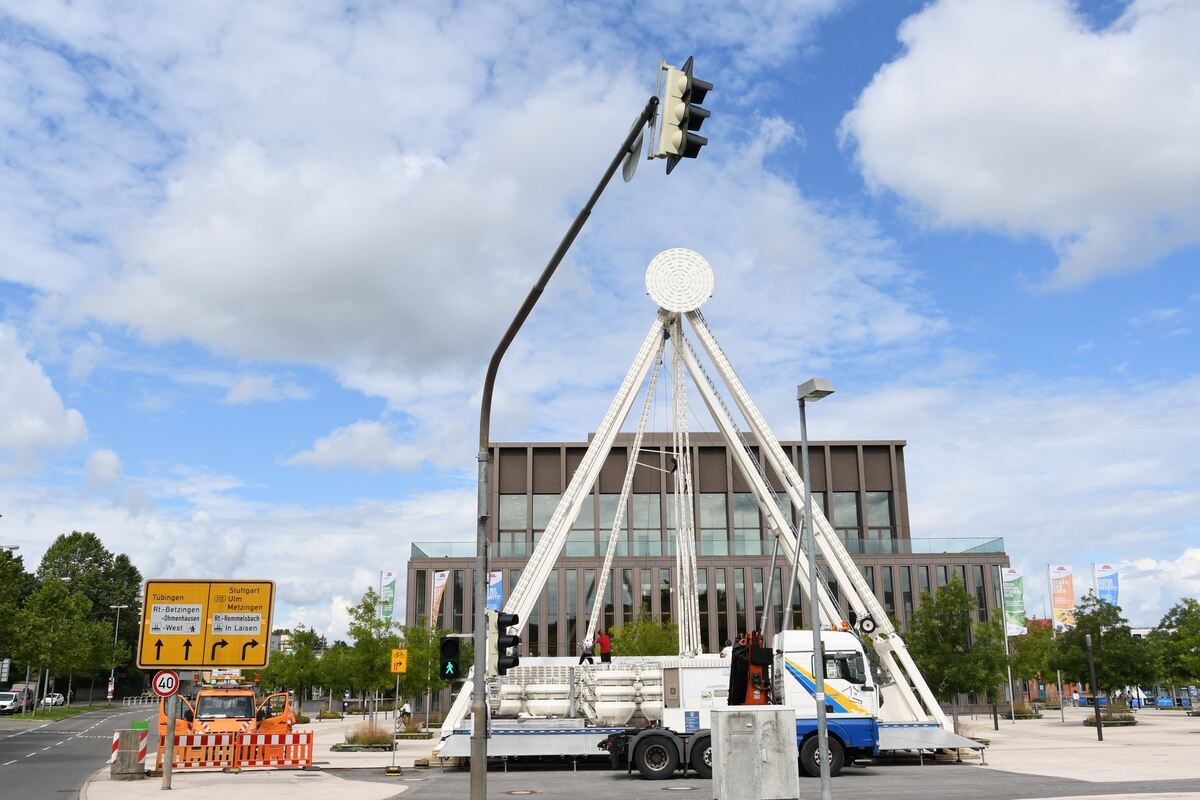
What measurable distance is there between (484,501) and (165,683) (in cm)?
1015

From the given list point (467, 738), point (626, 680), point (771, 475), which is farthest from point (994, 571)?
point (467, 738)

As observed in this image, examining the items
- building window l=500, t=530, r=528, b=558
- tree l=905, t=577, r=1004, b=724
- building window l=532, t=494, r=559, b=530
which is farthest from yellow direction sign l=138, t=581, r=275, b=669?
building window l=532, t=494, r=559, b=530

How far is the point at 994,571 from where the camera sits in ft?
209

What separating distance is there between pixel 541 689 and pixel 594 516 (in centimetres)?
4128

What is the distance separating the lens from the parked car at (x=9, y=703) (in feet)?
211

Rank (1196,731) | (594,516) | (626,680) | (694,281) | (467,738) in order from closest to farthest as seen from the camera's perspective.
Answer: (467,738)
(626,680)
(694,281)
(1196,731)
(594,516)

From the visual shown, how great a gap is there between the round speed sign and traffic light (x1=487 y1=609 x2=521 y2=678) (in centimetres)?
870

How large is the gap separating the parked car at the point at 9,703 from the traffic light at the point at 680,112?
231ft

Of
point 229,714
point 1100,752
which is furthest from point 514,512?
point 1100,752

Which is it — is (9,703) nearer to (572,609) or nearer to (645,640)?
(572,609)

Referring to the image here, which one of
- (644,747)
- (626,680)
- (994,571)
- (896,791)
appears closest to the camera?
(896,791)

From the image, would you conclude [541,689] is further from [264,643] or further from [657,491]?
[657,491]

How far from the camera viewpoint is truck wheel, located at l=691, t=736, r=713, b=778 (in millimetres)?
23172

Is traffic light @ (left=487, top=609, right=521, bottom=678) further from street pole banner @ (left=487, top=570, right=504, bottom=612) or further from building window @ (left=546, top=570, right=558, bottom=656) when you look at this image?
building window @ (left=546, top=570, right=558, bottom=656)
